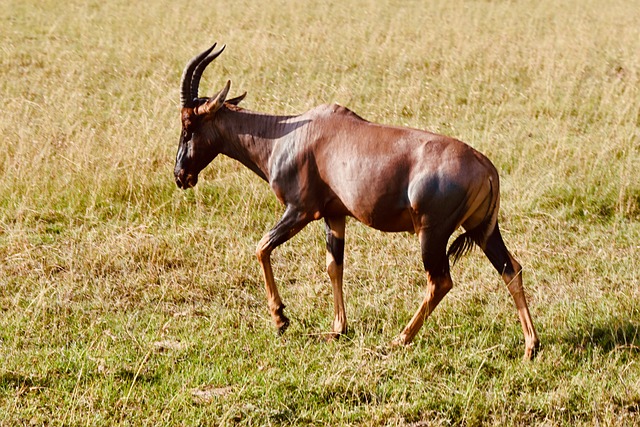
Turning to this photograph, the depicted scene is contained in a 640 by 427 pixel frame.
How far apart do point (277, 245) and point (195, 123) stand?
1.25 m

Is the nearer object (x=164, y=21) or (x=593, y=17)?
(x=164, y=21)

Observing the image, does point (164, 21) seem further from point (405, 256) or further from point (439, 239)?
point (439, 239)

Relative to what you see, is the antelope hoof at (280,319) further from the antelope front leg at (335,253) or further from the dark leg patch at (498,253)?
the dark leg patch at (498,253)

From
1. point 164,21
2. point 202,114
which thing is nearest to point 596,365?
point 202,114

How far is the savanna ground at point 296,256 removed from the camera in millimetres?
6238

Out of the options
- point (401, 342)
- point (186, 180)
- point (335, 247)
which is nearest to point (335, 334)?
point (401, 342)

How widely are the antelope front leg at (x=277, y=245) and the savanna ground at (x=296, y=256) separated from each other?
0.19 m

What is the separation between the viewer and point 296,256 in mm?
8930

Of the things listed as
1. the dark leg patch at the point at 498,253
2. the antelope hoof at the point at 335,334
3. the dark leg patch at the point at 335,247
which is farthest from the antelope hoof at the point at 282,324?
the dark leg patch at the point at 498,253

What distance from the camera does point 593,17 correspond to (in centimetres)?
2161

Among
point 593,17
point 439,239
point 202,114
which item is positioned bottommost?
point 593,17

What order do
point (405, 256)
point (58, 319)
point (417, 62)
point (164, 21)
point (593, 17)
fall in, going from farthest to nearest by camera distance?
1. point (593, 17)
2. point (164, 21)
3. point (417, 62)
4. point (405, 256)
5. point (58, 319)

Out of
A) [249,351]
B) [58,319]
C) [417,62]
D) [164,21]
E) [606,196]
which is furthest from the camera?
[164,21]

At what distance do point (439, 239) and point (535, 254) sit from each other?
257 cm
